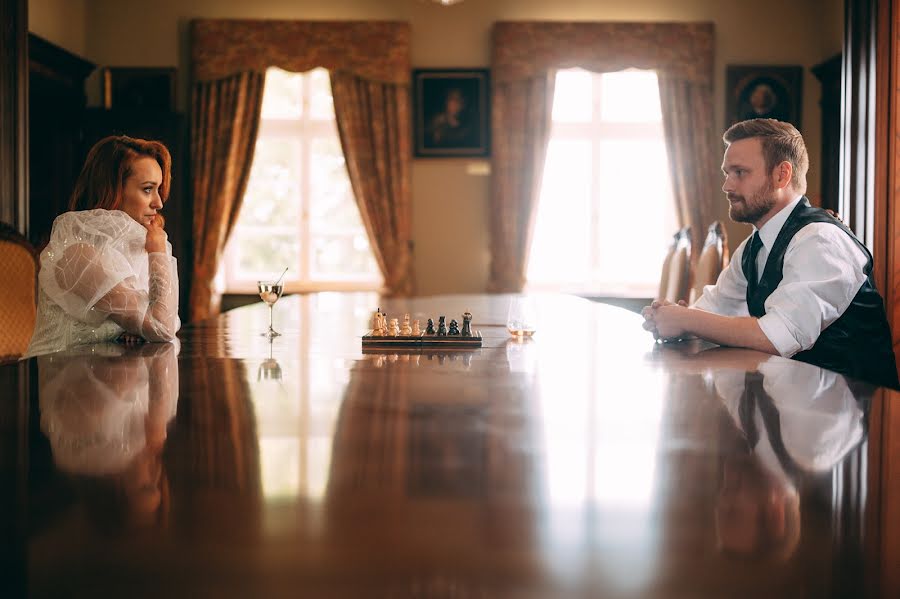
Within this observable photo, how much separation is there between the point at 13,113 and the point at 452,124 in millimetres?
3684

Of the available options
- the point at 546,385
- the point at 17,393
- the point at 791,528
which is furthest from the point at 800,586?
the point at 17,393

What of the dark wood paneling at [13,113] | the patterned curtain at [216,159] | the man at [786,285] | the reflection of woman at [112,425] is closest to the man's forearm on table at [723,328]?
the man at [786,285]

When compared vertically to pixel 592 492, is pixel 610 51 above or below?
above

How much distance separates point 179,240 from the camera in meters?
7.34

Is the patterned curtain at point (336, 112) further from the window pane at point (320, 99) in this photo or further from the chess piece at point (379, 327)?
the chess piece at point (379, 327)

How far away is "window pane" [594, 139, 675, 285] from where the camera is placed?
7.88 meters

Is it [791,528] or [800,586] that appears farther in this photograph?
[791,528]

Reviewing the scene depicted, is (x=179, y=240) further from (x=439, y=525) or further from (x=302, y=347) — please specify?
(x=439, y=525)

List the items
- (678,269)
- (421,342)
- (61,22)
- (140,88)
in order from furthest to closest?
(140,88) → (61,22) → (678,269) → (421,342)

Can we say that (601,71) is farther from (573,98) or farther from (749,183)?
(749,183)

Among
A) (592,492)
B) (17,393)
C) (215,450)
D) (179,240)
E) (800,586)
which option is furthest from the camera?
(179,240)

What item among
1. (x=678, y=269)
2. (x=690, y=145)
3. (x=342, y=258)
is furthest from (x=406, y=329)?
(x=690, y=145)

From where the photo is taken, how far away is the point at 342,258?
26.2ft

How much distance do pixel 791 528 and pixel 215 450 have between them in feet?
2.04
